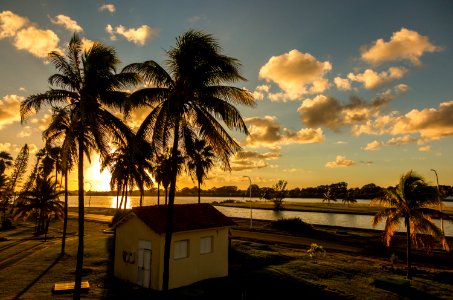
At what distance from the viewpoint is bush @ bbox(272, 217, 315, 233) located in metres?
52.8

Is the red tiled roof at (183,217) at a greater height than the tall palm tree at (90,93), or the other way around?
the tall palm tree at (90,93)

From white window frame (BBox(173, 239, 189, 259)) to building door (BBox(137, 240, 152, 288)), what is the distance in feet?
5.23

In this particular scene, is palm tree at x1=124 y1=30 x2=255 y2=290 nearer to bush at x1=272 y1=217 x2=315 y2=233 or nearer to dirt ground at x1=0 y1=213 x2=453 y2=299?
dirt ground at x1=0 y1=213 x2=453 y2=299

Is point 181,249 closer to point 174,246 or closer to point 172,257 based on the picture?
point 174,246

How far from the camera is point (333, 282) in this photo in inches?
898

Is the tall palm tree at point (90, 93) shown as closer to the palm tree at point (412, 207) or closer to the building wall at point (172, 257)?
the building wall at point (172, 257)

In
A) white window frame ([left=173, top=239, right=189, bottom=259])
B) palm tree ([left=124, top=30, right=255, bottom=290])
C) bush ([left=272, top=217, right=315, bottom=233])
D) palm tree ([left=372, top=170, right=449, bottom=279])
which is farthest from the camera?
bush ([left=272, top=217, right=315, bottom=233])

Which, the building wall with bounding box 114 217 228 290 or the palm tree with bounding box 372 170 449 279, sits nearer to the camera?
the building wall with bounding box 114 217 228 290

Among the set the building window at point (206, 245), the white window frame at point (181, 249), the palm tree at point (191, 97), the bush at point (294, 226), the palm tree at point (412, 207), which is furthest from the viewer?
the bush at point (294, 226)

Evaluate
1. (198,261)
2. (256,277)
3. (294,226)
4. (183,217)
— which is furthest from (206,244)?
(294,226)

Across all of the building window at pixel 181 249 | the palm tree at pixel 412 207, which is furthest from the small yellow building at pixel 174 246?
the palm tree at pixel 412 207

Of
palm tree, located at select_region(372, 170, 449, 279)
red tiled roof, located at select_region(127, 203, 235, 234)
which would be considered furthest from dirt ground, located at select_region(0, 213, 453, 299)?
red tiled roof, located at select_region(127, 203, 235, 234)

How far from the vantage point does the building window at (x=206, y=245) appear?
2286cm

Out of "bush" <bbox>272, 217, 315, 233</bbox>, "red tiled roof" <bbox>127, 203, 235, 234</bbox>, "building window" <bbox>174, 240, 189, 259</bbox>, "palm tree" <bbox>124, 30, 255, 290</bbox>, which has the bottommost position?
"bush" <bbox>272, 217, 315, 233</bbox>
